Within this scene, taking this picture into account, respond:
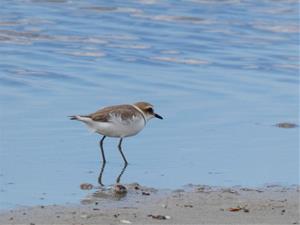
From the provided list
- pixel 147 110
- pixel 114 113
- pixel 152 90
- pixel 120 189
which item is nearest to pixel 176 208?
pixel 120 189

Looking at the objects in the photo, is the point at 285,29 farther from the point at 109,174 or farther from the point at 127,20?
the point at 109,174

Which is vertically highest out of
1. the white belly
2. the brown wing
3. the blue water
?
the brown wing

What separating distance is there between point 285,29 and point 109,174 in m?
12.0

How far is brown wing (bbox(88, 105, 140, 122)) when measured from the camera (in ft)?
37.4

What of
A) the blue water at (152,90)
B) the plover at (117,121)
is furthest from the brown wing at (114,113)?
the blue water at (152,90)

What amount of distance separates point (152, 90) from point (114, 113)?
2871 mm

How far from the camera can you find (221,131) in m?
12.2

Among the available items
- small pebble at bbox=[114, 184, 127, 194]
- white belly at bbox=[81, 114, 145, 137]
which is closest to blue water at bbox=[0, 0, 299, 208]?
white belly at bbox=[81, 114, 145, 137]

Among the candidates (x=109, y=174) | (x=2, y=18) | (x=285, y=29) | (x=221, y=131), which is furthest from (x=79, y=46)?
(x=109, y=174)

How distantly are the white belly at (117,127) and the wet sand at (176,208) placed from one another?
1757 millimetres

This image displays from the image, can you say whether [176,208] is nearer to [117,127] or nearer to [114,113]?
[117,127]

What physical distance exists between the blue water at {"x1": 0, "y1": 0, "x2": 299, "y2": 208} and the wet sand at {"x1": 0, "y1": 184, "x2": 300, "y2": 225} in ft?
0.91

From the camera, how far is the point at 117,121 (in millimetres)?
11531

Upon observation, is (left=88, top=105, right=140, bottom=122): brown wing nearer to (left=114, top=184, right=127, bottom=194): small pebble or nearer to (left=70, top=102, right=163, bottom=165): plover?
(left=70, top=102, right=163, bottom=165): plover
